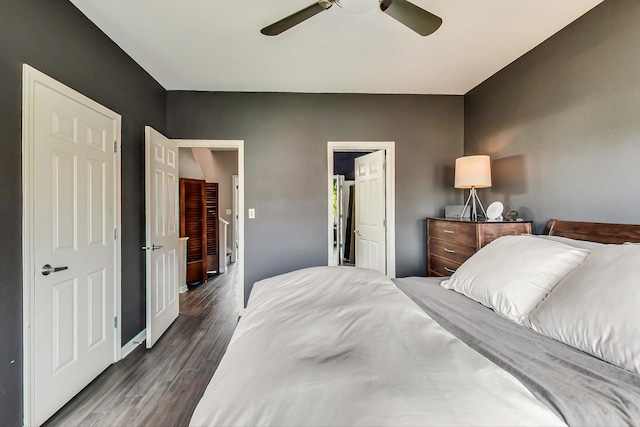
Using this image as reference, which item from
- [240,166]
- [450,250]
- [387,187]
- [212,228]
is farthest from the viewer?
[212,228]

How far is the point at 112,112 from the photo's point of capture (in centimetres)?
228

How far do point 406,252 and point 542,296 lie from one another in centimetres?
220

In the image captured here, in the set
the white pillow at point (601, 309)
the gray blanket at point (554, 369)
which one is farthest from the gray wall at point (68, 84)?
the white pillow at point (601, 309)

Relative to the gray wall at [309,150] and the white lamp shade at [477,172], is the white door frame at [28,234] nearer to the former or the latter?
the gray wall at [309,150]

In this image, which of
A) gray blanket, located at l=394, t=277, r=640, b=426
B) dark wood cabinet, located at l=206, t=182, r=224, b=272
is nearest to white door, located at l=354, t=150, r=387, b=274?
gray blanket, located at l=394, t=277, r=640, b=426

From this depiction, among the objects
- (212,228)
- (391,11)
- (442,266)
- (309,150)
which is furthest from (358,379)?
(212,228)

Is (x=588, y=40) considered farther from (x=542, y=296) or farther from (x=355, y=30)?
(x=542, y=296)

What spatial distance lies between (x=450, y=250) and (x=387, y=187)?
3.64 ft

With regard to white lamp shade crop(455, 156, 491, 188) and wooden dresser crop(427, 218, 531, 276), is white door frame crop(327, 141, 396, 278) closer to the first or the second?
wooden dresser crop(427, 218, 531, 276)

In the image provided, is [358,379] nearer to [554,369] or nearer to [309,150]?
[554,369]

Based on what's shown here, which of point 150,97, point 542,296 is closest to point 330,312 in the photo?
point 542,296

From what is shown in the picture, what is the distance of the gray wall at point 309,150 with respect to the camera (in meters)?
3.30

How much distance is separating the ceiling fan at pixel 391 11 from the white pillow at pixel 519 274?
1336 millimetres

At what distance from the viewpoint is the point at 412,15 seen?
1578 mm
